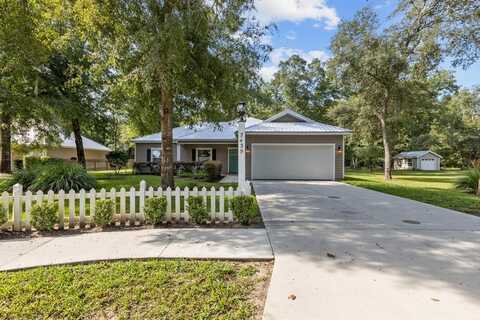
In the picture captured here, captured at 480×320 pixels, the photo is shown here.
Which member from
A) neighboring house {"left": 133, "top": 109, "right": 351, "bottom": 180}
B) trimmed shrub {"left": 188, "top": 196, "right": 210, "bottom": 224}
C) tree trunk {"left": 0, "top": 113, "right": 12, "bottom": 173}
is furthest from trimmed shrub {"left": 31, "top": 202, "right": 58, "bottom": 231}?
tree trunk {"left": 0, "top": 113, "right": 12, "bottom": 173}

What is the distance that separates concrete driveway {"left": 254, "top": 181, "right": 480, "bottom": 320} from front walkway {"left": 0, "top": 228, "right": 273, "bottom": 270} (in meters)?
0.49

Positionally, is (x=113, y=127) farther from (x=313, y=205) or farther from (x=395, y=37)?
(x=395, y=37)

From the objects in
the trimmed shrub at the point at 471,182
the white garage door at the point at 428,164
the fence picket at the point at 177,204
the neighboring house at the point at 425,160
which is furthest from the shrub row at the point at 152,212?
the white garage door at the point at 428,164

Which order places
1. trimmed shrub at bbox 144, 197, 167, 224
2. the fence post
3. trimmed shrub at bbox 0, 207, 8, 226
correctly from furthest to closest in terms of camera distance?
trimmed shrub at bbox 144, 197, 167, 224 < the fence post < trimmed shrub at bbox 0, 207, 8, 226

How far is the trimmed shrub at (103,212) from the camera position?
4852mm

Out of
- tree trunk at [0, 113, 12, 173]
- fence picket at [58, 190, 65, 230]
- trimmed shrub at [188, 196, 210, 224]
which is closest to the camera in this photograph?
fence picket at [58, 190, 65, 230]

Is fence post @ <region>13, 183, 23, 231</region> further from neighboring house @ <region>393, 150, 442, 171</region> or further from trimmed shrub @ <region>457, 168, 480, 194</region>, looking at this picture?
neighboring house @ <region>393, 150, 442, 171</region>

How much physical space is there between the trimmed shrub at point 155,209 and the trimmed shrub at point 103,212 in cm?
65

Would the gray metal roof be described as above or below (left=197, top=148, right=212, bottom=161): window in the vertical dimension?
above

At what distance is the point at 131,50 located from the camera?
Answer: 6578 millimetres

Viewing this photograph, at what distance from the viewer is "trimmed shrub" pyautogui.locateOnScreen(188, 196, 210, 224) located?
515 centimetres

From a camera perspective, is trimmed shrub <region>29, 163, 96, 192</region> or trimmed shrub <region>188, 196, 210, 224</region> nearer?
trimmed shrub <region>188, 196, 210, 224</region>

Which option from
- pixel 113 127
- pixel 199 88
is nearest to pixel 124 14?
pixel 199 88

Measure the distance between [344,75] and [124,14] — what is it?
15020 mm
